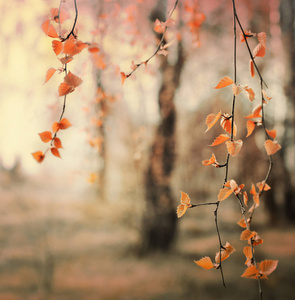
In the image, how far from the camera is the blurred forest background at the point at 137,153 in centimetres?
250

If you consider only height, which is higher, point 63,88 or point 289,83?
point 289,83

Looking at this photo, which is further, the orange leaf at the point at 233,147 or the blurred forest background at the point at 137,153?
the blurred forest background at the point at 137,153

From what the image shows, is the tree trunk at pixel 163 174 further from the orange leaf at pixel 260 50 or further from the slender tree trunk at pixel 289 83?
the orange leaf at pixel 260 50

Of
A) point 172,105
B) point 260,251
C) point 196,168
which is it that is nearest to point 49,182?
point 196,168

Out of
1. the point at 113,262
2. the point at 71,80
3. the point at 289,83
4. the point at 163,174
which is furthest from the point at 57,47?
the point at 289,83

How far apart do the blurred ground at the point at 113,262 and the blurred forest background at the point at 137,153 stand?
2 cm

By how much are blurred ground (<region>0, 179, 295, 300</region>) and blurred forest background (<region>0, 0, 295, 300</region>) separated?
2 centimetres

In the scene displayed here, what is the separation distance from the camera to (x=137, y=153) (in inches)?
93.7

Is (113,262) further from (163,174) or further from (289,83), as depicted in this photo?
(289,83)

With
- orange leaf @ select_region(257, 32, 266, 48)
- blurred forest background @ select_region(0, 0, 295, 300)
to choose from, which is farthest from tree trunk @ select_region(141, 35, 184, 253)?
orange leaf @ select_region(257, 32, 266, 48)

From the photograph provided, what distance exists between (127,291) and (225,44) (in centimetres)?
375

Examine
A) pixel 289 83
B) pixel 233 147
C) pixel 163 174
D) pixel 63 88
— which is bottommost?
pixel 163 174

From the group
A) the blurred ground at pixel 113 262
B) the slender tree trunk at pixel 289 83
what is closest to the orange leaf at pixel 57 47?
the blurred ground at pixel 113 262

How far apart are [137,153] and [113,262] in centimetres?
206
